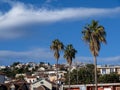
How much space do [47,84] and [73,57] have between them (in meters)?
34.8

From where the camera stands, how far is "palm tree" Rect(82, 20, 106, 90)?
232ft

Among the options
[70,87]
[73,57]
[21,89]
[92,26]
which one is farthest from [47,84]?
[92,26]

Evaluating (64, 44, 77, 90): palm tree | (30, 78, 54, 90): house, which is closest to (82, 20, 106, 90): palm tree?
(64, 44, 77, 90): palm tree

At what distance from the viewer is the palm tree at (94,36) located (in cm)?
7056

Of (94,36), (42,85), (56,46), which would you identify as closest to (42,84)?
(42,85)

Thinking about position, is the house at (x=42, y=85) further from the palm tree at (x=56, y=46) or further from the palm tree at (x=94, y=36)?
the palm tree at (x=94, y=36)

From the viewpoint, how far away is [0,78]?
139375 mm

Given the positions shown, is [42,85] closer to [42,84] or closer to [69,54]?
[42,84]

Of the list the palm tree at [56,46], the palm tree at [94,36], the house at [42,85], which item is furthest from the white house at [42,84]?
the palm tree at [94,36]

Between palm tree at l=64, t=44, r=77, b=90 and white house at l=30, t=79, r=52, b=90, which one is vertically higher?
palm tree at l=64, t=44, r=77, b=90

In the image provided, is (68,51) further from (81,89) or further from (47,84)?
(47,84)

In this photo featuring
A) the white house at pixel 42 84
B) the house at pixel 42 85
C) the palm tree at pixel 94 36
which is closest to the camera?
the palm tree at pixel 94 36

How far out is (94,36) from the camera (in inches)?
2822

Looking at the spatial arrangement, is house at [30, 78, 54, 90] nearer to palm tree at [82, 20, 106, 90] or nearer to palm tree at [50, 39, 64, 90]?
palm tree at [50, 39, 64, 90]
